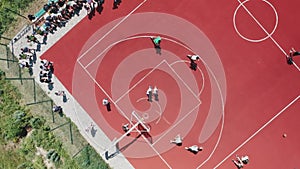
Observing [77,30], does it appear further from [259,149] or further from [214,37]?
[259,149]

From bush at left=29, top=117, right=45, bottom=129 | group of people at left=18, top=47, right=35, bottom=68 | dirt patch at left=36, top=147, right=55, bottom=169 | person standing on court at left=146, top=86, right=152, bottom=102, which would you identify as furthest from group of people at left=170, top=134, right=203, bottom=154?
group of people at left=18, top=47, right=35, bottom=68

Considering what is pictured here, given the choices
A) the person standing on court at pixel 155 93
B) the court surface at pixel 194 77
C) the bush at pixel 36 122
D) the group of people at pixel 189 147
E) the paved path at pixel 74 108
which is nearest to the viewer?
the court surface at pixel 194 77

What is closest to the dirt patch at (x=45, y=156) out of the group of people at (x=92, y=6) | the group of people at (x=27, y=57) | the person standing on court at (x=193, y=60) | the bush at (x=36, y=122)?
the bush at (x=36, y=122)

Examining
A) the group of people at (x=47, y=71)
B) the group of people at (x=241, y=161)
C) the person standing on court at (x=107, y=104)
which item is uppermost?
the group of people at (x=47, y=71)

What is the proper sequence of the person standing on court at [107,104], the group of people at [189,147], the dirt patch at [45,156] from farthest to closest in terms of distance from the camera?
1. the dirt patch at [45,156]
2. the person standing on court at [107,104]
3. the group of people at [189,147]

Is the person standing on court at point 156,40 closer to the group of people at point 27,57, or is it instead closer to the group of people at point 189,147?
the group of people at point 189,147

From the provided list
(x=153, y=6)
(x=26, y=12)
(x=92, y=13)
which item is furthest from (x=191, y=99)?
(x=26, y=12)

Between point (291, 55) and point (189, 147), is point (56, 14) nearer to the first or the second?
point (189, 147)
